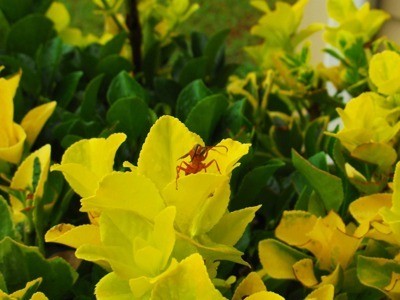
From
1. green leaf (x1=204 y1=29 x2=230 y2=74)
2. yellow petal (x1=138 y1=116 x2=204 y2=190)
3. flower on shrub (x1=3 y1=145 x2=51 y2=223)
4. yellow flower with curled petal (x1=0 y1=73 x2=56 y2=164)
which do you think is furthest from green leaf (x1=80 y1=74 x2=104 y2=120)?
yellow petal (x1=138 y1=116 x2=204 y2=190)

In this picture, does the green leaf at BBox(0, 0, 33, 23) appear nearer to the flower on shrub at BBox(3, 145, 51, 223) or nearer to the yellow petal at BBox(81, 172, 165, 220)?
the flower on shrub at BBox(3, 145, 51, 223)

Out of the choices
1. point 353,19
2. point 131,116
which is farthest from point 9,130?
point 353,19

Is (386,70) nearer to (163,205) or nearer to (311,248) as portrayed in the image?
(311,248)

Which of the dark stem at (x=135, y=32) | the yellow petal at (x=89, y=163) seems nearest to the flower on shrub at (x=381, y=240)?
the yellow petal at (x=89, y=163)

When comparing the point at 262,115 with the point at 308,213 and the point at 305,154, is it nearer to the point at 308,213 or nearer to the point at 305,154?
the point at 305,154

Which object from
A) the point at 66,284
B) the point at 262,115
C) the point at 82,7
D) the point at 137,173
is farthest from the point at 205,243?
the point at 82,7

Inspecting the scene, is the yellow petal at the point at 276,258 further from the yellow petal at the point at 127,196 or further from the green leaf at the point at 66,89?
the green leaf at the point at 66,89
